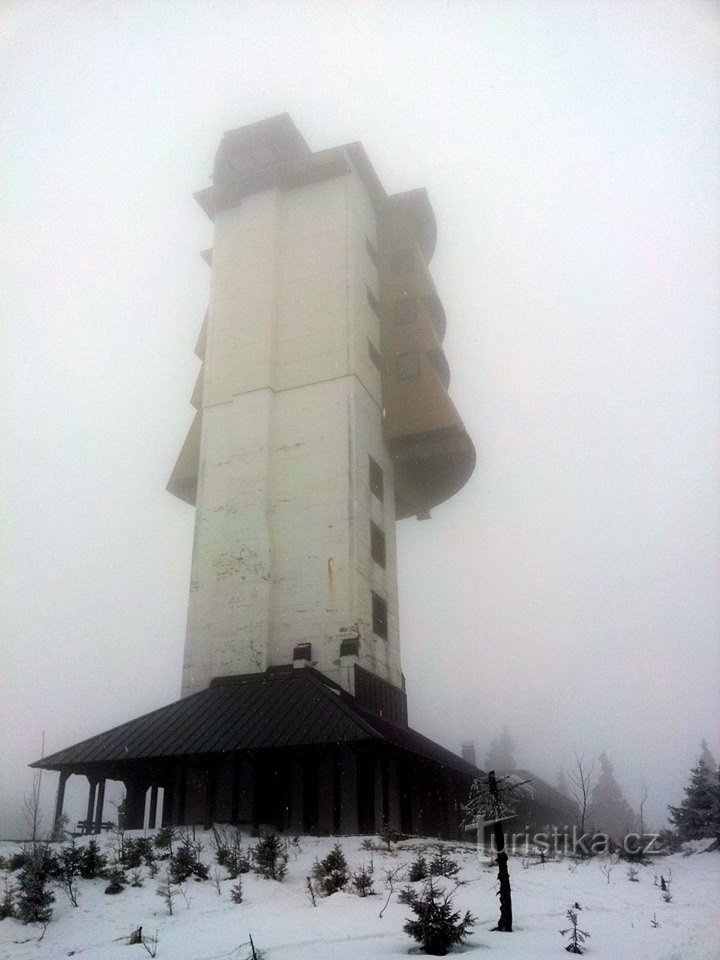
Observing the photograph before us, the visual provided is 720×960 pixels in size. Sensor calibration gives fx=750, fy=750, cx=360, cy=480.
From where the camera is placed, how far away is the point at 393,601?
34.1m

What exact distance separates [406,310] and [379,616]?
16.7 metres

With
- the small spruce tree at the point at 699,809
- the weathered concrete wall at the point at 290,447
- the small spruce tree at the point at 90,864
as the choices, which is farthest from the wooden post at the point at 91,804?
the small spruce tree at the point at 699,809

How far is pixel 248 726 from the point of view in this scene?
24.2 m

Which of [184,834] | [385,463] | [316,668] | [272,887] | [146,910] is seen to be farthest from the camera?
[385,463]

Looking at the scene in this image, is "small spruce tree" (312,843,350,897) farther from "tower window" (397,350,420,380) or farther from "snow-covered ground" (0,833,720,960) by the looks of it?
"tower window" (397,350,420,380)

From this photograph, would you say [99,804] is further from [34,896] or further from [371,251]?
[371,251]

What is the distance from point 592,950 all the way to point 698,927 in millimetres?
3249

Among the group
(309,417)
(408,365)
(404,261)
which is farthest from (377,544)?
(404,261)

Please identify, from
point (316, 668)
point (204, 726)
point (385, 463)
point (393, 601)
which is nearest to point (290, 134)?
point (385, 463)

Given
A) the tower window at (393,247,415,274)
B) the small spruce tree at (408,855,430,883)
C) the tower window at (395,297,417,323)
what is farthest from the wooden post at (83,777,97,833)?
the tower window at (393,247,415,274)

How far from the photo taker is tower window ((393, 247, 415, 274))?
41219 millimetres

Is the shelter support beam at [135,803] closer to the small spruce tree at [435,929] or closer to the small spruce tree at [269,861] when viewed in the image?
the small spruce tree at [269,861]

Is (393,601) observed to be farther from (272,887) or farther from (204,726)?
(272,887)

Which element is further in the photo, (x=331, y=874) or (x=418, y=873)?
(x=331, y=874)
